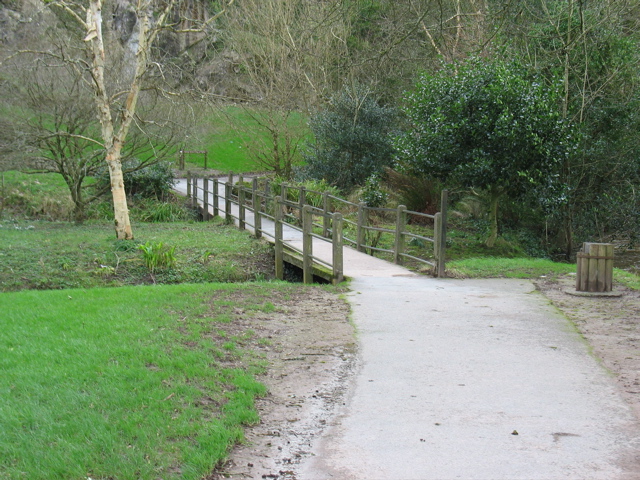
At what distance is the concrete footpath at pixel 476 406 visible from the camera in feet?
14.6

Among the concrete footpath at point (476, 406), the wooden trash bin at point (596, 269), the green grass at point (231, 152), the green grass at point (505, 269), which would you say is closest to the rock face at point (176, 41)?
the green grass at point (231, 152)

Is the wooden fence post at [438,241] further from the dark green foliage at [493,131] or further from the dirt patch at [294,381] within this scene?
the dark green foliage at [493,131]

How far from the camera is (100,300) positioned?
29.9ft

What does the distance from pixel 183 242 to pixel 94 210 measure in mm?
7882

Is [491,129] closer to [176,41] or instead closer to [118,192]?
[118,192]

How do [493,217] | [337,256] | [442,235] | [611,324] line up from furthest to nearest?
[493,217]
[442,235]
[337,256]
[611,324]

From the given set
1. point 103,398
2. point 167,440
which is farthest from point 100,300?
point 167,440

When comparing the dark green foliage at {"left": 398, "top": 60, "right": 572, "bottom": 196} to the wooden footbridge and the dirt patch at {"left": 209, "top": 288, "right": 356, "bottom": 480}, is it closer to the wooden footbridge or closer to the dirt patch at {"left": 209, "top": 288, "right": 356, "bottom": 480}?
the wooden footbridge

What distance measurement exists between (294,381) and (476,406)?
1.60 m

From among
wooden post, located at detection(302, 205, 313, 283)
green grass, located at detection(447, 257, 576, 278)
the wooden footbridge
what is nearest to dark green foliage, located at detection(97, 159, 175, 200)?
the wooden footbridge

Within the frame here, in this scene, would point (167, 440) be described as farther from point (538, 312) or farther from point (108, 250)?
point (108, 250)

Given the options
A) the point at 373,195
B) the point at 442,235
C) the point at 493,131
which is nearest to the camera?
the point at 442,235

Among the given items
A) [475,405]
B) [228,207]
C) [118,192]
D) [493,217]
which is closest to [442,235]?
[475,405]

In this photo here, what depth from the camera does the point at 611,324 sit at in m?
8.38
